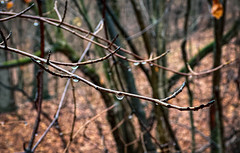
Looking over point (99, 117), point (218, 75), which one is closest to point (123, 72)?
point (218, 75)

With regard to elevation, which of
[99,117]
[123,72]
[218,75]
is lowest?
[99,117]

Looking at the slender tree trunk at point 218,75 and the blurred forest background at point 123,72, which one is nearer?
the blurred forest background at point 123,72

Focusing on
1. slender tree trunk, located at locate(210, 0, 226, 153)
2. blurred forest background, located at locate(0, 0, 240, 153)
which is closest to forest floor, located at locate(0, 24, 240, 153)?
blurred forest background, located at locate(0, 0, 240, 153)

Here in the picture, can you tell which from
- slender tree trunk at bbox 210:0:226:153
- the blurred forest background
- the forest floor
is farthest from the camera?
the forest floor

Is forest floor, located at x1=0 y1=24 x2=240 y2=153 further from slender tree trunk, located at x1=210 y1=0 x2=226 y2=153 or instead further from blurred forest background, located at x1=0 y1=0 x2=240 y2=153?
slender tree trunk, located at x1=210 y1=0 x2=226 y2=153

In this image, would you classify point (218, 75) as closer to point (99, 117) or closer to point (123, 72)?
point (123, 72)

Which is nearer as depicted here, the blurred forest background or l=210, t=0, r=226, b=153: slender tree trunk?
the blurred forest background

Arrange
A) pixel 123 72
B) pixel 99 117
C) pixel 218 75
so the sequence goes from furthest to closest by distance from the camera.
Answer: pixel 99 117, pixel 123 72, pixel 218 75

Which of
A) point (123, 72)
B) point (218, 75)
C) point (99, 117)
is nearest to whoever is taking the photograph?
point (218, 75)

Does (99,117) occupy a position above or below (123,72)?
below

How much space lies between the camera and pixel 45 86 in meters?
9.01

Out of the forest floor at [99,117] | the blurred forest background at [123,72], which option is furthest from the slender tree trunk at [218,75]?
the forest floor at [99,117]

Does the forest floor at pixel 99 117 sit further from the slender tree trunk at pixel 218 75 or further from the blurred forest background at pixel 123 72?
the slender tree trunk at pixel 218 75

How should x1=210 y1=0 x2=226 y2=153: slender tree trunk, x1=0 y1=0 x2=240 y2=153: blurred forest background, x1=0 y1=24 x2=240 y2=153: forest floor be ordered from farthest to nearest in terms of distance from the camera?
x1=0 y1=24 x2=240 y2=153: forest floor < x1=210 y1=0 x2=226 y2=153: slender tree trunk < x1=0 y1=0 x2=240 y2=153: blurred forest background
